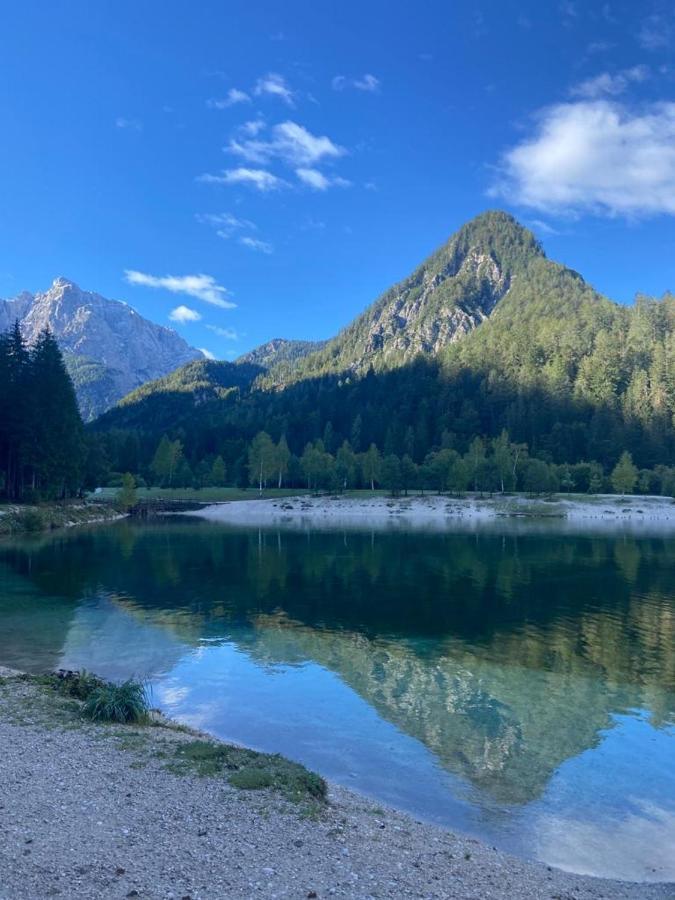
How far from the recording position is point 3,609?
1297 inches

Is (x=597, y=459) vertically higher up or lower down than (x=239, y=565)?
higher up

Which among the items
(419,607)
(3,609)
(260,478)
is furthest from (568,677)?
(260,478)

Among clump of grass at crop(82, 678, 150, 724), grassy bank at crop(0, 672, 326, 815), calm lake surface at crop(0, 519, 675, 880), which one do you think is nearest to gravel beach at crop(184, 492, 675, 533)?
calm lake surface at crop(0, 519, 675, 880)

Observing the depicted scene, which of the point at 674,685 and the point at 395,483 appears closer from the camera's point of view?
the point at 674,685

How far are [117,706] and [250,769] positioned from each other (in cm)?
Answer: 535

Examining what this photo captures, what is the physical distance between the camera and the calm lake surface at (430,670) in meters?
13.4

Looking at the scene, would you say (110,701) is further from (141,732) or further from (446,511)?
(446,511)

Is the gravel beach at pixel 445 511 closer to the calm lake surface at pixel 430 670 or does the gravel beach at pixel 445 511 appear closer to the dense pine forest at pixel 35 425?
the dense pine forest at pixel 35 425

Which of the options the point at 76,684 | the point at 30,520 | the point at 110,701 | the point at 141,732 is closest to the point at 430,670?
the point at 141,732

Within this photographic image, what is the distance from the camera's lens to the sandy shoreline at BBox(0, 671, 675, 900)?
8.04 meters

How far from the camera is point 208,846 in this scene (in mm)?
9148

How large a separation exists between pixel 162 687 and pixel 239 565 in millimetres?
31372

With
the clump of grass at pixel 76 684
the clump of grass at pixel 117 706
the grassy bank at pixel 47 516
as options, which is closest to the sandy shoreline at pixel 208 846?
the clump of grass at pixel 117 706

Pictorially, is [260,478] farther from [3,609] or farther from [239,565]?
[3,609]
